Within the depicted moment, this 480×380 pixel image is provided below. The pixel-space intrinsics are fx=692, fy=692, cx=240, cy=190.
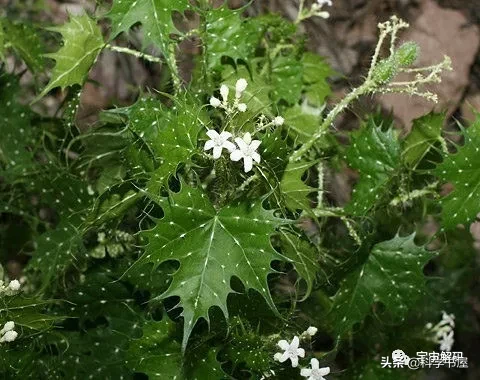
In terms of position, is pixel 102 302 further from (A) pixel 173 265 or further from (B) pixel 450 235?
(B) pixel 450 235

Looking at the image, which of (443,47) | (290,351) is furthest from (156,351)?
(443,47)

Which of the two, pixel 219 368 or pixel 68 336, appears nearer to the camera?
pixel 219 368

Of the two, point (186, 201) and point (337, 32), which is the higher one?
point (186, 201)

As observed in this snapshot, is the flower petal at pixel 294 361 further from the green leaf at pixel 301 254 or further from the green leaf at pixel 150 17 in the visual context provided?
the green leaf at pixel 150 17

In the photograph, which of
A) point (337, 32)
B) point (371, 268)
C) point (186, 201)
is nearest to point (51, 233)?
point (186, 201)

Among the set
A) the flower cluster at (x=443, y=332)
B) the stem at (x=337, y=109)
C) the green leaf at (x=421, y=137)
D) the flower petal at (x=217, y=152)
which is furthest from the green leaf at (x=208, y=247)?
the flower cluster at (x=443, y=332)

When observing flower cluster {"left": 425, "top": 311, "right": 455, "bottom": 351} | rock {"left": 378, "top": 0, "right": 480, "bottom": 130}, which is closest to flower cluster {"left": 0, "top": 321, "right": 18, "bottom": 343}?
flower cluster {"left": 425, "top": 311, "right": 455, "bottom": 351}
